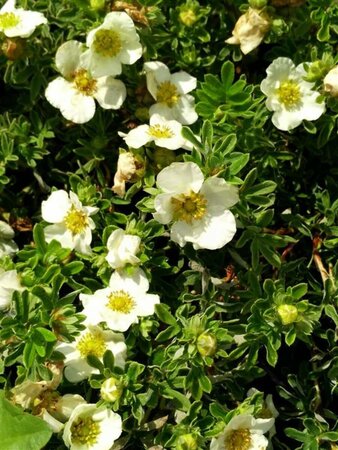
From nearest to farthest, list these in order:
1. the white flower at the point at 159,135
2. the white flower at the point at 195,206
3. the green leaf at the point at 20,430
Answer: the green leaf at the point at 20,430
the white flower at the point at 195,206
the white flower at the point at 159,135

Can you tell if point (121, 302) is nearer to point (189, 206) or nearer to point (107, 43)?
point (189, 206)

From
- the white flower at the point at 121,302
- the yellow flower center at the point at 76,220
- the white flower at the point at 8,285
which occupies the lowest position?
the white flower at the point at 121,302

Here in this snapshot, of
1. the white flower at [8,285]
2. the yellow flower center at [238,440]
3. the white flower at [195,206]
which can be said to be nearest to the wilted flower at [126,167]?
the white flower at [195,206]

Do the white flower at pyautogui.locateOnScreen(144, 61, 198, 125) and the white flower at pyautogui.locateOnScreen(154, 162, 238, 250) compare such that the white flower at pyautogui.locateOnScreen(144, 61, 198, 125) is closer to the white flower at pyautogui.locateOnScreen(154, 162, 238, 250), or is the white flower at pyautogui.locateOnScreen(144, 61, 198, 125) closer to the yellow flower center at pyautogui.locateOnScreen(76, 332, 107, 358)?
the white flower at pyautogui.locateOnScreen(154, 162, 238, 250)

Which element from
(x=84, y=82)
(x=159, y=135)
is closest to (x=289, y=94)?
(x=159, y=135)

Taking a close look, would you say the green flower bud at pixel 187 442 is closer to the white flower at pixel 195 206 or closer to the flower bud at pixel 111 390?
the flower bud at pixel 111 390

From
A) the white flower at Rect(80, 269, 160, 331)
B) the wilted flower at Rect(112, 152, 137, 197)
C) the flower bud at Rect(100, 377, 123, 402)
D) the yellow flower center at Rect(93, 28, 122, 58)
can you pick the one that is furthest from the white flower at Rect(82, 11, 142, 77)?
the flower bud at Rect(100, 377, 123, 402)
